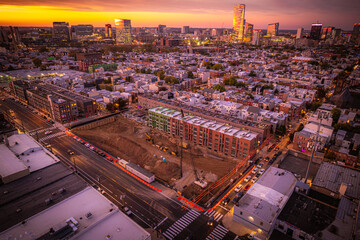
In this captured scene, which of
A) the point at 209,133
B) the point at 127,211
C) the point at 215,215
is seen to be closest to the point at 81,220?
the point at 127,211

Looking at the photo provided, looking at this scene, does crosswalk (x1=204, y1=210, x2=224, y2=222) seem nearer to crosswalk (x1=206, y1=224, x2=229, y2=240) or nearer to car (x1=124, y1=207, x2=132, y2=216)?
crosswalk (x1=206, y1=224, x2=229, y2=240)

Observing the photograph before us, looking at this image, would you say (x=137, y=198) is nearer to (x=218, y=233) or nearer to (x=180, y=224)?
(x=180, y=224)

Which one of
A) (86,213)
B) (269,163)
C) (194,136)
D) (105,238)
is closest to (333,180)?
(269,163)

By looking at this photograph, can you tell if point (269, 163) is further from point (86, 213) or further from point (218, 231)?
point (86, 213)

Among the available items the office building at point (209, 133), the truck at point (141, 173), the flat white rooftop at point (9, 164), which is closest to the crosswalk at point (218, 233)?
the truck at point (141, 173)

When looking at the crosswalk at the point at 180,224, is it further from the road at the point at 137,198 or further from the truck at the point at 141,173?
the truck at the point at 141,173

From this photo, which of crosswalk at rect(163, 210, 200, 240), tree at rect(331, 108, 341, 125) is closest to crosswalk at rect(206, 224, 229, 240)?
crosswalk at rect(163, 210, 200, 240)
